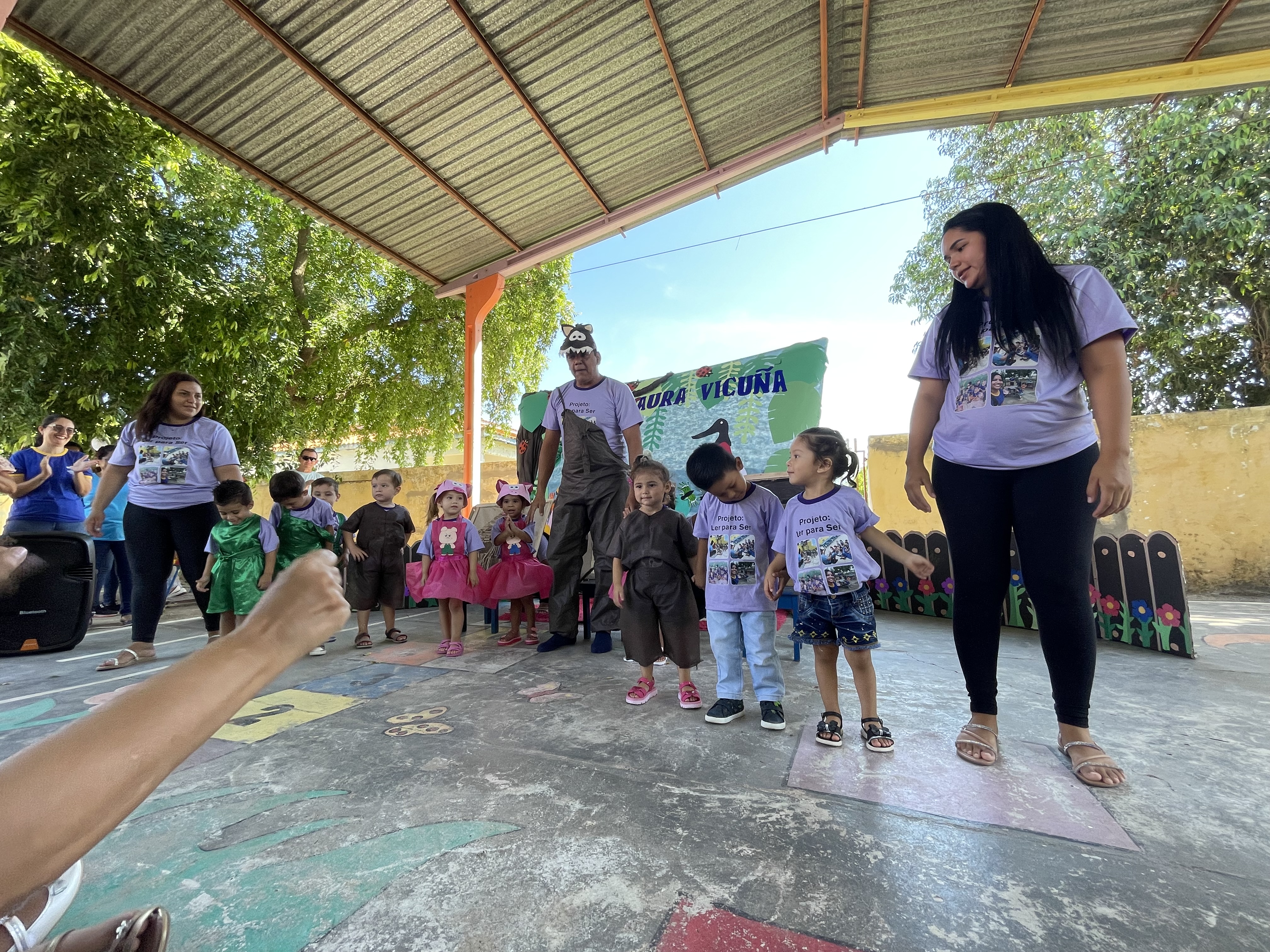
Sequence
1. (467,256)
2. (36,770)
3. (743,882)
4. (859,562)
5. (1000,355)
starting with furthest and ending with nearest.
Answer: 1. (467,256)
2. (859,562)
3. (1000,355)
4. (743,882)
5. (36,770)

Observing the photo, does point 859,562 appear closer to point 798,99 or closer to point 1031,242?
point 1031,242

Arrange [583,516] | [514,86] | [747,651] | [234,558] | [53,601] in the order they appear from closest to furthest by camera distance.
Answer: [747,651]
[53,601]
[234,558]
[583,516]
[514,86]

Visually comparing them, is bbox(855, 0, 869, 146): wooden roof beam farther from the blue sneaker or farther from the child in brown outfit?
the blue sneaker

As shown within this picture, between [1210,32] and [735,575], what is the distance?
591 cm

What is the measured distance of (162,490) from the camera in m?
3.41

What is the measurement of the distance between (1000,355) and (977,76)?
487 centimetres

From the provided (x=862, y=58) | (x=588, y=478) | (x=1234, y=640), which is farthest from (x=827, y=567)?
(x=862, y=58)

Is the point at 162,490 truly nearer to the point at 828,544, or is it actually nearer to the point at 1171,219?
the point at 828,544

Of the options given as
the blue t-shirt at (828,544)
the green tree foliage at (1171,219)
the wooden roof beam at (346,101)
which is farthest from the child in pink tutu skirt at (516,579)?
the green tree foliage at (1171,219)

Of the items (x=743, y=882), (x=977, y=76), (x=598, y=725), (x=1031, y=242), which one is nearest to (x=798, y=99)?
(x=977, y=76)

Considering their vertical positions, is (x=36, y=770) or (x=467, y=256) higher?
(x=467, y=256)

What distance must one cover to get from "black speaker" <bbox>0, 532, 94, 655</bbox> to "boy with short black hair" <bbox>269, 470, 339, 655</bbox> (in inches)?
39.6

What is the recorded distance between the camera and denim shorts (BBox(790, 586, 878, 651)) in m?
2.11

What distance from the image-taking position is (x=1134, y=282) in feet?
28.2
